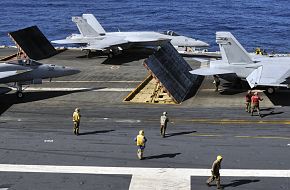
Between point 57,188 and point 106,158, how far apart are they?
369 cm

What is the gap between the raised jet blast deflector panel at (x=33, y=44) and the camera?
171ft

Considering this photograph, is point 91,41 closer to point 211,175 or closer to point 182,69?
point 182,69

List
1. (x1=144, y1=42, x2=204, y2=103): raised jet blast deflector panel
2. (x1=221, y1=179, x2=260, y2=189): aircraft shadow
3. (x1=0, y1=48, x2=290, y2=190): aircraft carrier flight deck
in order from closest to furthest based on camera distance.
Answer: (x1=221, y1=179, x2=260, y2=189): aircraft shadow < (x1=0, y1=48, x2=290, y2=190): aircraft carrier flight deck < (x1=144, y1=42, x2=204, y2=103): raised jet blast deflector panel

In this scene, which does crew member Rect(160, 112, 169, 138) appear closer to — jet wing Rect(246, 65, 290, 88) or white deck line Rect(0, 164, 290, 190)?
white deck line Rect(0, 164, 290, 190)

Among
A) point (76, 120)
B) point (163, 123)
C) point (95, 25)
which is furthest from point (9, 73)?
point (95, 25)

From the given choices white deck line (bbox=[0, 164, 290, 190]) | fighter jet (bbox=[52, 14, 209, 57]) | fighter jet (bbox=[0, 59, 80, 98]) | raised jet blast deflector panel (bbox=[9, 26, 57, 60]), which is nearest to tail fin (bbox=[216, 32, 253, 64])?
fighter jet (bbox=[0, 59, 80, 98])

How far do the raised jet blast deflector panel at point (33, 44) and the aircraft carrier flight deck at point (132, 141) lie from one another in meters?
15.3

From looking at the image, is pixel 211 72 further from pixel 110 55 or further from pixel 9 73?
pixel 110 55

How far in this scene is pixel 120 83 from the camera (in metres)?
38.9

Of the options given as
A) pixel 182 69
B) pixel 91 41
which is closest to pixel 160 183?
pixel 182 69

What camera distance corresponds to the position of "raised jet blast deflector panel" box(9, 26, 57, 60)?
52250 mm

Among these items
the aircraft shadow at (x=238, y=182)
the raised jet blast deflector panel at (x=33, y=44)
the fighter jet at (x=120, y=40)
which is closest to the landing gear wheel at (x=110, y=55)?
the fighter jet at (x=120, y=40)

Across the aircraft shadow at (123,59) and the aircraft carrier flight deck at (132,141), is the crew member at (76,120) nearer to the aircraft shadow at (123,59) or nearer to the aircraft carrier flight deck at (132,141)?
the aircraft carrier flight deck at (132,141)

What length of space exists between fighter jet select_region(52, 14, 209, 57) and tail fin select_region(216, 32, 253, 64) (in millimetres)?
15535
